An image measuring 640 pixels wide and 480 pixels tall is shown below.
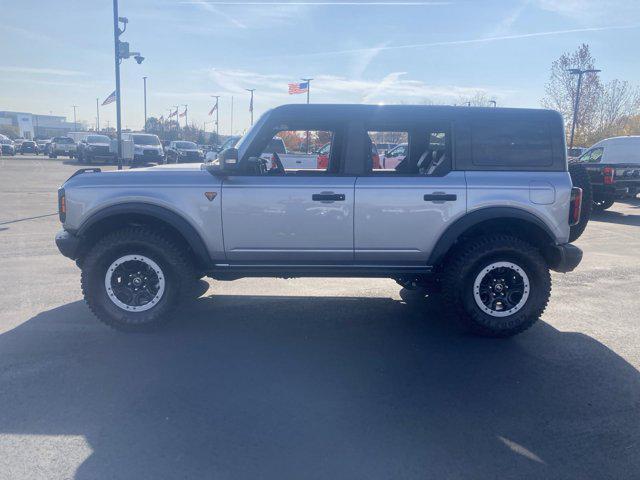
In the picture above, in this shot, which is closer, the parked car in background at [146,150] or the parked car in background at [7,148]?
the parked car in background at [146,150]

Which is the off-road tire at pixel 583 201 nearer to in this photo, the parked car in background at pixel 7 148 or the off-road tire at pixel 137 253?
the off-road tire at pixel 137 253

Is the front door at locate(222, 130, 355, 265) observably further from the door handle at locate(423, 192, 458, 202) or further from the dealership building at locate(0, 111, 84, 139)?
the dealership building at locate(0, 111, 84, 139)

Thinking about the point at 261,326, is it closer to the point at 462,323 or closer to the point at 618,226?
the point at 462,323

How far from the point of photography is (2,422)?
10.9 ft

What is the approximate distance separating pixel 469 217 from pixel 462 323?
40.3 inches

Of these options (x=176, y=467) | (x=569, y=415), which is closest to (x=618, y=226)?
(x=569, y=415)

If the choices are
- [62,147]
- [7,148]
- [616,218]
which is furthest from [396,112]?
[7,148]

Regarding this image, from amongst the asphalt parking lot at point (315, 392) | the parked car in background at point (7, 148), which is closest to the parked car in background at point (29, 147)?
the parked car in background at point (7, 148)

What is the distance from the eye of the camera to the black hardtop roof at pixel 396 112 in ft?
16.4

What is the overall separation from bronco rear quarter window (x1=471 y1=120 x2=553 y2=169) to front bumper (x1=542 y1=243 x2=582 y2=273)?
79 cm

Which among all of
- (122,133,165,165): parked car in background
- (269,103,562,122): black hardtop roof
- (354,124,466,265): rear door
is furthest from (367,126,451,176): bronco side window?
(122,133,165,165): parked car in background

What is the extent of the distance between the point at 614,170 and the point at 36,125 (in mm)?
136633

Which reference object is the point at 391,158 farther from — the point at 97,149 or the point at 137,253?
the point at 97,149

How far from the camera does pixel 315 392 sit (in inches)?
150
